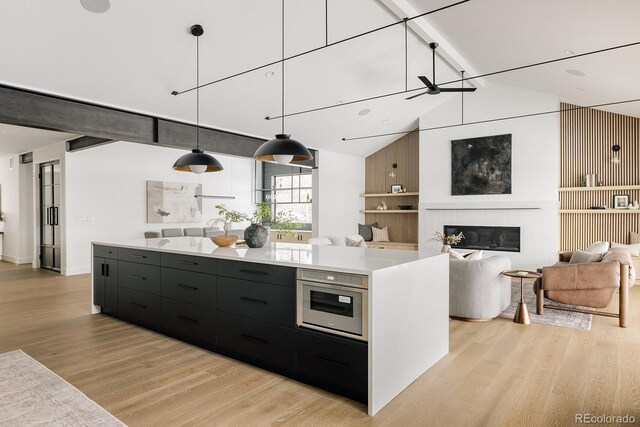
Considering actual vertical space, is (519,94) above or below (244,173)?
above

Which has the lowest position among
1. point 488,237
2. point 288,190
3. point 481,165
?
point 488,237

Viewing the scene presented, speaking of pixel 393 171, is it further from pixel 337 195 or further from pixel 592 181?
pixel 592 181

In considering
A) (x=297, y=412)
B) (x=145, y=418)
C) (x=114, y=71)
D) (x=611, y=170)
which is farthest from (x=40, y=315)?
(x=611, y=170)

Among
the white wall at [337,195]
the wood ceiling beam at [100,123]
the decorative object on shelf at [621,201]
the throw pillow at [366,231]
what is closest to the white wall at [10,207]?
the wood ceiling beam at [100,123]

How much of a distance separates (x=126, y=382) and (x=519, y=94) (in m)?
7.99

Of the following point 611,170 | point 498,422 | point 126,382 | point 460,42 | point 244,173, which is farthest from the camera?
point 244,173

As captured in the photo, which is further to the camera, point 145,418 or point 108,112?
point 108,112

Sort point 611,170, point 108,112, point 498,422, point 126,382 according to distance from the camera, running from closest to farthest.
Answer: point 498,422 < point 126,382 < point 108,112 < point 611,170

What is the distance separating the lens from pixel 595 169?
7.64 m

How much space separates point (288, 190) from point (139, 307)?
8119 mm

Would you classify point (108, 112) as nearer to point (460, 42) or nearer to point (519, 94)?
point (460, 42)

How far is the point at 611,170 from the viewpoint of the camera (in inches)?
295

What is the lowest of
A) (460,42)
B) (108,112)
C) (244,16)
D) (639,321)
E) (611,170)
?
(639,321)

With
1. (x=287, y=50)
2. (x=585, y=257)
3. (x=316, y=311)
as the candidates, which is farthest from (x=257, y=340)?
(x=585, y=257)
